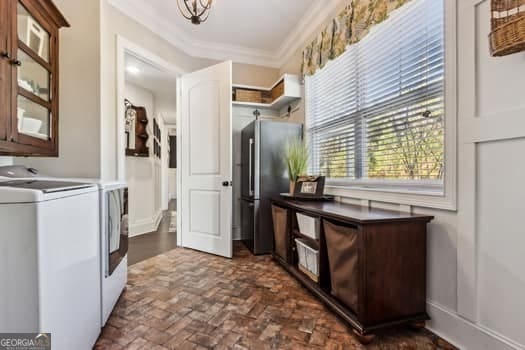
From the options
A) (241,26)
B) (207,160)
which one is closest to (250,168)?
(207,160)

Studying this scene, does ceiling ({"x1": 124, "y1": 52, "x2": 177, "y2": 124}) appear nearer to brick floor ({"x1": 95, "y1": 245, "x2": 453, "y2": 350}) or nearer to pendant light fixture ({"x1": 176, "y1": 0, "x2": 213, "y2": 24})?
pendant light fixture ({"x1": 176, "y1": 0, "x2": 213, "y2": 24})

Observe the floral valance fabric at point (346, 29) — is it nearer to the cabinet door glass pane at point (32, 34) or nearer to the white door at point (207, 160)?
the white door at point (207, 160)

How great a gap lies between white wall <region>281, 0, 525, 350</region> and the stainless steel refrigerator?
5.89 feet

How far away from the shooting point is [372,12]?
6.04ft

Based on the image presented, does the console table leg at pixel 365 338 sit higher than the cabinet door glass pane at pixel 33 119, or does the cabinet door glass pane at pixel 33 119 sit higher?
the cabinet door glass pane at pixel 33 119

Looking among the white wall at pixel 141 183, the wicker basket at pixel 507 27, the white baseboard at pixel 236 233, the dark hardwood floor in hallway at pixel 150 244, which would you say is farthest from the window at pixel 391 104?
the white wall at pixel 141 183

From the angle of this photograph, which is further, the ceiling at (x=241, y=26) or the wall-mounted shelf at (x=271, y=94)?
the wall-mounted shelf at (x=271, y=94)

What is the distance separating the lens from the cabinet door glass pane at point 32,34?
148 centimetres

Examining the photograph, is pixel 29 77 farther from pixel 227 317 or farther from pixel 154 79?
pixel 154 79

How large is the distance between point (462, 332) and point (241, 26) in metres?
3.52

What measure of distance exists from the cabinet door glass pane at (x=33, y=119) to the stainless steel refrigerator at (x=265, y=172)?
1.86m

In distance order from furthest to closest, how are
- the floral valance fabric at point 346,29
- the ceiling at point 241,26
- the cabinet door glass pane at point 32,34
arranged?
the ceiling at point 241,26, the floral valance fabric at point 346,29, the cabinet door glass pane at point 32,34

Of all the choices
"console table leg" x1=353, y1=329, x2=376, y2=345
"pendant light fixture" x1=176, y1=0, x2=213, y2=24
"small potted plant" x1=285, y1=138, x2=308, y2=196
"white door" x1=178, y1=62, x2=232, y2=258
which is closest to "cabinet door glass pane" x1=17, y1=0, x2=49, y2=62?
"pendant light fixture" x1=176, y1=0, x2=213, y2=24

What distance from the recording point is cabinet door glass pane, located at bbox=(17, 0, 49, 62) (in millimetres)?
1482
